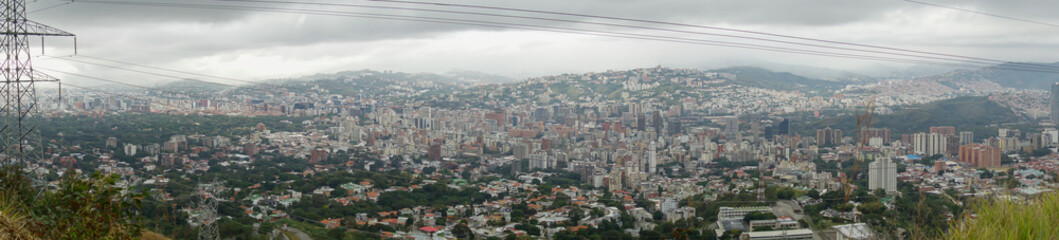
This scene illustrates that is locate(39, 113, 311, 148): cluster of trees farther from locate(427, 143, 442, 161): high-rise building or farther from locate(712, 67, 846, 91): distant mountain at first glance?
locate(712, 67, 846, 91): distant mountain

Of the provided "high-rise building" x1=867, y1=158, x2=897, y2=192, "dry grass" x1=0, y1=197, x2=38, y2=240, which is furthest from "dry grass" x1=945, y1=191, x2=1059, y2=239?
"high-rise building" x1=867, y1=158, x2=897, y2=192

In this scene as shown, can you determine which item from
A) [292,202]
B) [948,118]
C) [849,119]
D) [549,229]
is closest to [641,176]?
[549,229]

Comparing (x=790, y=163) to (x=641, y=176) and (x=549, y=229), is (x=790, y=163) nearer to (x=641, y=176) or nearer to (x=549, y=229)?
(x=641, y=176)

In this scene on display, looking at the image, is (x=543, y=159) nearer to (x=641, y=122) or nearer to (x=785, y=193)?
(x=785, y=193)

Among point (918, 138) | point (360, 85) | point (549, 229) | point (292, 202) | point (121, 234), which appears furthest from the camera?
point (360, 85)

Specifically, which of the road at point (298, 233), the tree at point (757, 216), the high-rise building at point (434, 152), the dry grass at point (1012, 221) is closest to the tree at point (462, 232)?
the road at point (298, 233)

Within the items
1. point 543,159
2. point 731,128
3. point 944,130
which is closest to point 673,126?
point 731,128
